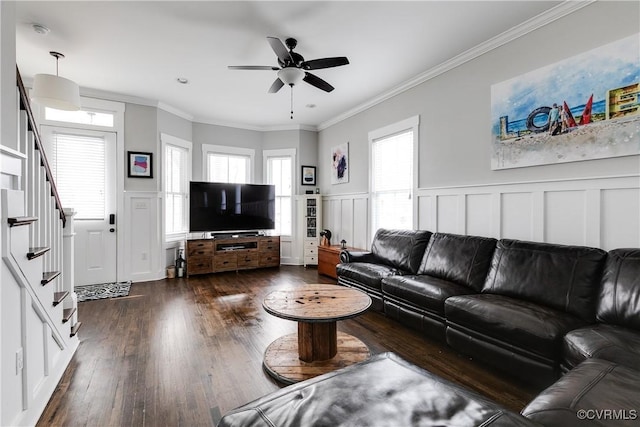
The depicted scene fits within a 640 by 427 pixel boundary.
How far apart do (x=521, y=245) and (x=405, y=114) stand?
2380 millimetres

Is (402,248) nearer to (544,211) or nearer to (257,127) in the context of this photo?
(544,211)

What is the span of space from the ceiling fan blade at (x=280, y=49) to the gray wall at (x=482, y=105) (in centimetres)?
199

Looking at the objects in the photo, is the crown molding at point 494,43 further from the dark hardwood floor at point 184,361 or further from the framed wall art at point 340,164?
the dark hardwood floor at point 184,361

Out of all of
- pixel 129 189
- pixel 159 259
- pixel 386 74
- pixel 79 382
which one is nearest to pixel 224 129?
pixel 129 189

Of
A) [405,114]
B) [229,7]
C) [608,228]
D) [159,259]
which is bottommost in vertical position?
[159,259]

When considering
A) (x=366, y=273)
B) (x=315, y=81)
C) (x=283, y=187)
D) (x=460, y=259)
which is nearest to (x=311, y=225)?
(x=283, y=187)

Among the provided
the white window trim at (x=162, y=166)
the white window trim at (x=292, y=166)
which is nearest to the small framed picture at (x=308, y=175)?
the white window trim at (x=292, y=166)

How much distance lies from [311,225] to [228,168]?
2049 mm

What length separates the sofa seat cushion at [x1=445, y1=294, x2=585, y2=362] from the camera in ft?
6.00

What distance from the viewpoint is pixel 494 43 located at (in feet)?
9.90

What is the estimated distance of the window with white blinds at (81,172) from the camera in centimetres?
429

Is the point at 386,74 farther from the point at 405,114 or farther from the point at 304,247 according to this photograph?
the point at 304,247

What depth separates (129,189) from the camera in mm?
4699

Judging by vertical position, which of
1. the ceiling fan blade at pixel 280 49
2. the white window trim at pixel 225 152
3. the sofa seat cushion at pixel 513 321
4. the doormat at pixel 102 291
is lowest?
the doormat at pixel 102 291
